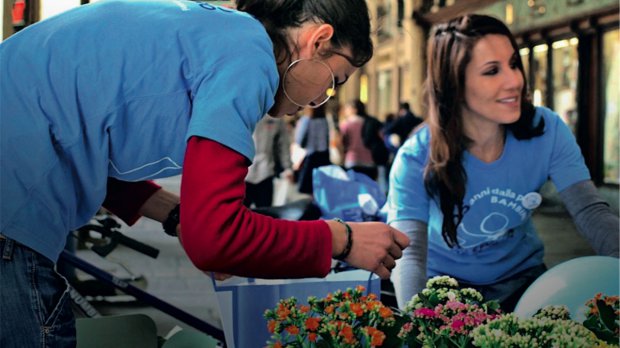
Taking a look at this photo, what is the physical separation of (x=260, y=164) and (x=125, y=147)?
6280mm

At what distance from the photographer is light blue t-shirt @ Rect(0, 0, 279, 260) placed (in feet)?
4.62

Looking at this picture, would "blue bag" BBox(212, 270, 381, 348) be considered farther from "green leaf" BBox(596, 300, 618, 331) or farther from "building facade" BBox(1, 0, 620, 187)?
"building facade" BBox(1, 0, 620, 187)

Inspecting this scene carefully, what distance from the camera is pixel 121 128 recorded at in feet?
4.70

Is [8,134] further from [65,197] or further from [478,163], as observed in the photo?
[478,163]

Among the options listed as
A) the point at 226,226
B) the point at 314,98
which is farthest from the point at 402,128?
the point at 226,226

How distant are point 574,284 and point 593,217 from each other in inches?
21.6

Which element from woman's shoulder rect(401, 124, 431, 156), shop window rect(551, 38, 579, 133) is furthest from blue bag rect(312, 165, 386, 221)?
shop window rect(551, 38, 579, 133)

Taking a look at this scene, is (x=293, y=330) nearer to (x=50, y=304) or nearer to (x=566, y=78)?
(x=50, y=304)

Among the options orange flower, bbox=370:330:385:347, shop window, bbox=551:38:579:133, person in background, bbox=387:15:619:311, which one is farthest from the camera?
shop window, bbox=551:38:579:133

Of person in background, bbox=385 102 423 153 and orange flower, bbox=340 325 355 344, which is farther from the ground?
orange flower, bbox=340 325 355 344

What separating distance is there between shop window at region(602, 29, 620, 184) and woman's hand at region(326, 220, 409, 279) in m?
10.4

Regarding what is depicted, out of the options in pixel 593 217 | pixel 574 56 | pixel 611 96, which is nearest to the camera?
pixel 593 217

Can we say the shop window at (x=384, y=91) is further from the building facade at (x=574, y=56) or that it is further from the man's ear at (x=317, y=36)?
the man's ear at (x=317, y=36)

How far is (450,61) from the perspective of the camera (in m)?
2.66
